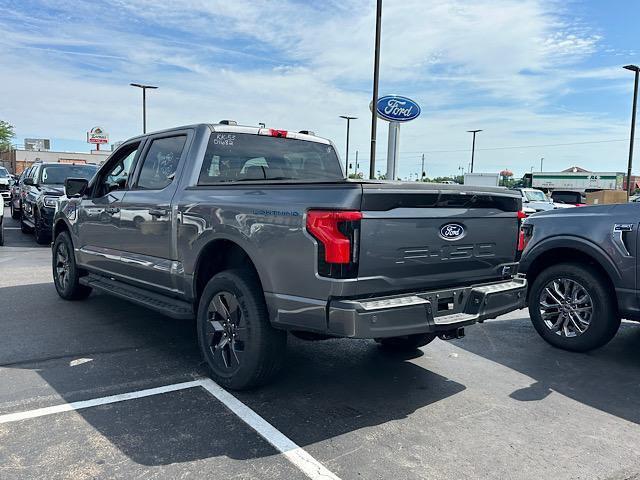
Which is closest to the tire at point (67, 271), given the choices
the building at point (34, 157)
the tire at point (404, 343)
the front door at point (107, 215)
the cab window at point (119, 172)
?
the front door at point (107, 215)

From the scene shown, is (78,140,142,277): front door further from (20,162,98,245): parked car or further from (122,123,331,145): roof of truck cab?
(20,162,98,245): parked car

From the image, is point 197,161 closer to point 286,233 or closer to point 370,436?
point 286,233

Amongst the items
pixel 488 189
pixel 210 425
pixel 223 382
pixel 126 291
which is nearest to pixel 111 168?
pixel 126 291

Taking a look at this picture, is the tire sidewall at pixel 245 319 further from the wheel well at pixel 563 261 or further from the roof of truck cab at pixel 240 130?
the wheel well at pixel 563 261

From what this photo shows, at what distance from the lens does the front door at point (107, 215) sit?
5.36 metres

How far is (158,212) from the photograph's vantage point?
465 cm

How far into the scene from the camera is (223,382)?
394 cm

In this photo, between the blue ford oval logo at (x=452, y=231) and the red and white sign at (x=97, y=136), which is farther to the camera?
the red and white sign at (x=97, y=136)

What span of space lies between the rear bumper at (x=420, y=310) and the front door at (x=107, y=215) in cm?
285

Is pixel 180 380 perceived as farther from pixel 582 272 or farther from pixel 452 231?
pixel 582 272

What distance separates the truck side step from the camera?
172 inches

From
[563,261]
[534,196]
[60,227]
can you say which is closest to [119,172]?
[60,227]

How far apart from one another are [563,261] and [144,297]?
156 inches

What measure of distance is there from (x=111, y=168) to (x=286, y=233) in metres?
3.23
